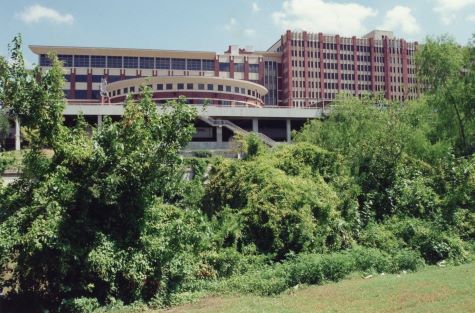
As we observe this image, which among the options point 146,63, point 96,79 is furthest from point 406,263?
point 96,79

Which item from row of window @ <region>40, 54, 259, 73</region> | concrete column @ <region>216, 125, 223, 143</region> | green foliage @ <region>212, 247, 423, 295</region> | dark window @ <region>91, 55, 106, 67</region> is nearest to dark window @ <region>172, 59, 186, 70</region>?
row of window @ <region>40, 54, 259, 73</region>

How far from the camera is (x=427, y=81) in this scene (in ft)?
104

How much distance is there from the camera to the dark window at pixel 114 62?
332 ft

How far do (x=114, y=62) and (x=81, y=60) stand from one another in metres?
6.56

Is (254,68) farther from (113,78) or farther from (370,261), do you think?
(370,261)

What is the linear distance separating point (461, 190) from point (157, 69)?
87.9 meters

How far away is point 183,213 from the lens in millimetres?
14656

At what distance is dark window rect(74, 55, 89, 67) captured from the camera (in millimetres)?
100312

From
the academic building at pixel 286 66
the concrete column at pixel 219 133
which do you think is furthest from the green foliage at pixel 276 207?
the academic building at pixel 286 66

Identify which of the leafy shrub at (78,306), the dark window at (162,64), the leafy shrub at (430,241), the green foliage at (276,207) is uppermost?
the dark window at (162,64)

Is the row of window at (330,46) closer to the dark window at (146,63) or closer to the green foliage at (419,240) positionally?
the dark window at (146,63)

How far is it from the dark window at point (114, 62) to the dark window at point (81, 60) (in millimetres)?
4353

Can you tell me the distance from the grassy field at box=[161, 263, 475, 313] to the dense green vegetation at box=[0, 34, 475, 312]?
1006mm

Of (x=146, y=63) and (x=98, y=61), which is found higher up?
(x=98, y=61)
